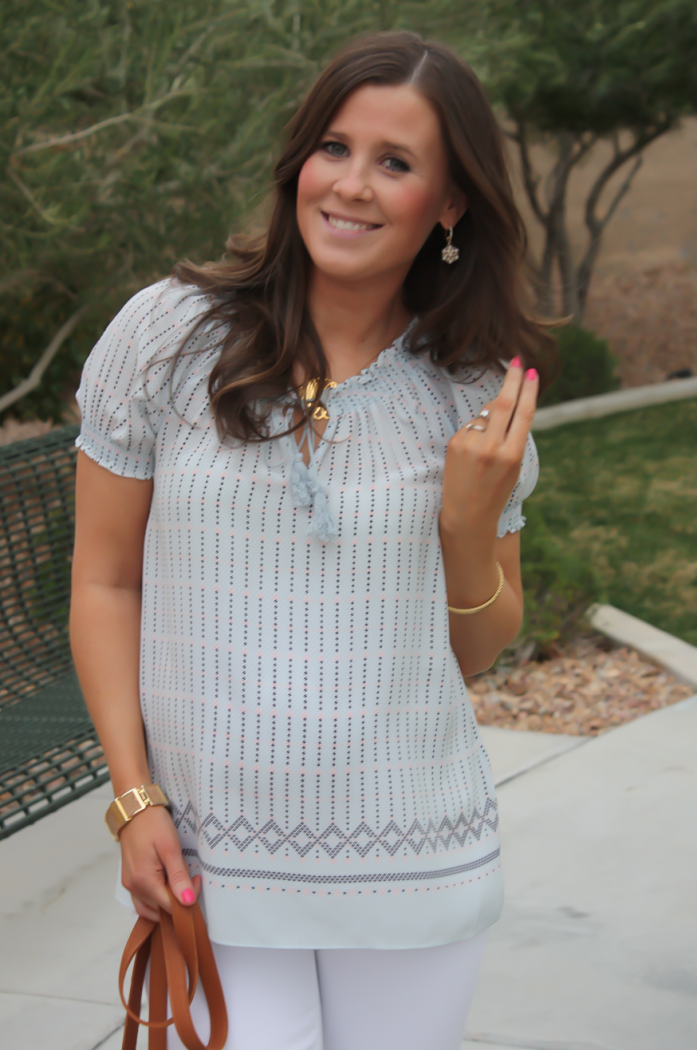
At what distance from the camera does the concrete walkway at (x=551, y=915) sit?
2.50 meters

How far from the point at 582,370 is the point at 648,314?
6.90 ft

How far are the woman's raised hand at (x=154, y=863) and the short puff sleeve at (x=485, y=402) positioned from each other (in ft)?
2.14

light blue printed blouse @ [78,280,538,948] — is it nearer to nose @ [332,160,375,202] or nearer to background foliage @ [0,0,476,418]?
nose @ [332,160,375,202]

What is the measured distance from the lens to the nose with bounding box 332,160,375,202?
4.68 feet

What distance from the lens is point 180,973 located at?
4.47 feet

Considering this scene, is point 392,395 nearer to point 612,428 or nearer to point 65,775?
point 65,775

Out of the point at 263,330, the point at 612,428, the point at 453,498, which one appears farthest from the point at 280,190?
the point at 612,428

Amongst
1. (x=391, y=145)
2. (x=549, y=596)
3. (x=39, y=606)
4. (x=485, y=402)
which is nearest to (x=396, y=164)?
(x=391, y=145)

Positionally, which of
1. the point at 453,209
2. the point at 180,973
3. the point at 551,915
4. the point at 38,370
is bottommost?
the point at 551,915

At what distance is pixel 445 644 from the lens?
1.50 meters

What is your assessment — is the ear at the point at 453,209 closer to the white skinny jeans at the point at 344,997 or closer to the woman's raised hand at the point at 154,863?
the woman's raised hand at the point at 154,863

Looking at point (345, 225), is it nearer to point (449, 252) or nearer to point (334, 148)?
point (334, 148)

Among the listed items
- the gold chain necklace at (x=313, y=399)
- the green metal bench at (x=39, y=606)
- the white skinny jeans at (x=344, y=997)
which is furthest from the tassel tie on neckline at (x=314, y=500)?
the green metal bench at (x=39, y=606)

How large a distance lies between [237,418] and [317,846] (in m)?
0.58
